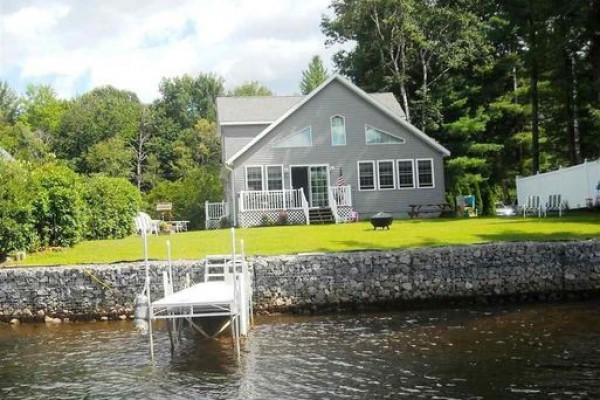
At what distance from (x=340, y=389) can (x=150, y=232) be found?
1847cm

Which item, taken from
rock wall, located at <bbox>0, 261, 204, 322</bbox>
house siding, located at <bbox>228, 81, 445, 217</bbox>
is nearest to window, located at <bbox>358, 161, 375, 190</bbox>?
house siding, located at <bbox>228, 81, 445, 217</bbox>

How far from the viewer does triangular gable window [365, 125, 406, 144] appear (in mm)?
29625

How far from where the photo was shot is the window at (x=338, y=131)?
96.8 ft

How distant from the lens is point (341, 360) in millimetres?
10445

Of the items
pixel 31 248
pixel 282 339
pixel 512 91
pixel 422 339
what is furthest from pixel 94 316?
pixel 512 91

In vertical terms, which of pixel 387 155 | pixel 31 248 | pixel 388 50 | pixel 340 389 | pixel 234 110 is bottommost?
pixel 340 389

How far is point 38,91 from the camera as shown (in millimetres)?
65125

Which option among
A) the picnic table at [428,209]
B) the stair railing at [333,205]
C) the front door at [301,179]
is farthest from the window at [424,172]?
the front door at [301,179]

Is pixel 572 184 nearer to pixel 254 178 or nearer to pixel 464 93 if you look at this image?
pixel 254 178

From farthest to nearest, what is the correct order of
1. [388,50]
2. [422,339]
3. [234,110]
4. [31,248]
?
[388,50] → [234,110] → [31,248] → [422,339]

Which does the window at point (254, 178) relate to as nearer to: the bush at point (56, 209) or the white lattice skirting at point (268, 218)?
the white lattice skirting at point (268, 218)

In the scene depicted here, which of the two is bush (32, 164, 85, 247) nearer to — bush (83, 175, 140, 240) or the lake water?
bush (83, 175, 140, 240)

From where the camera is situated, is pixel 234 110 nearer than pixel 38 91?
Yes

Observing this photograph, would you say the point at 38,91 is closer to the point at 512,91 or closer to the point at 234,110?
the point at 234,110
